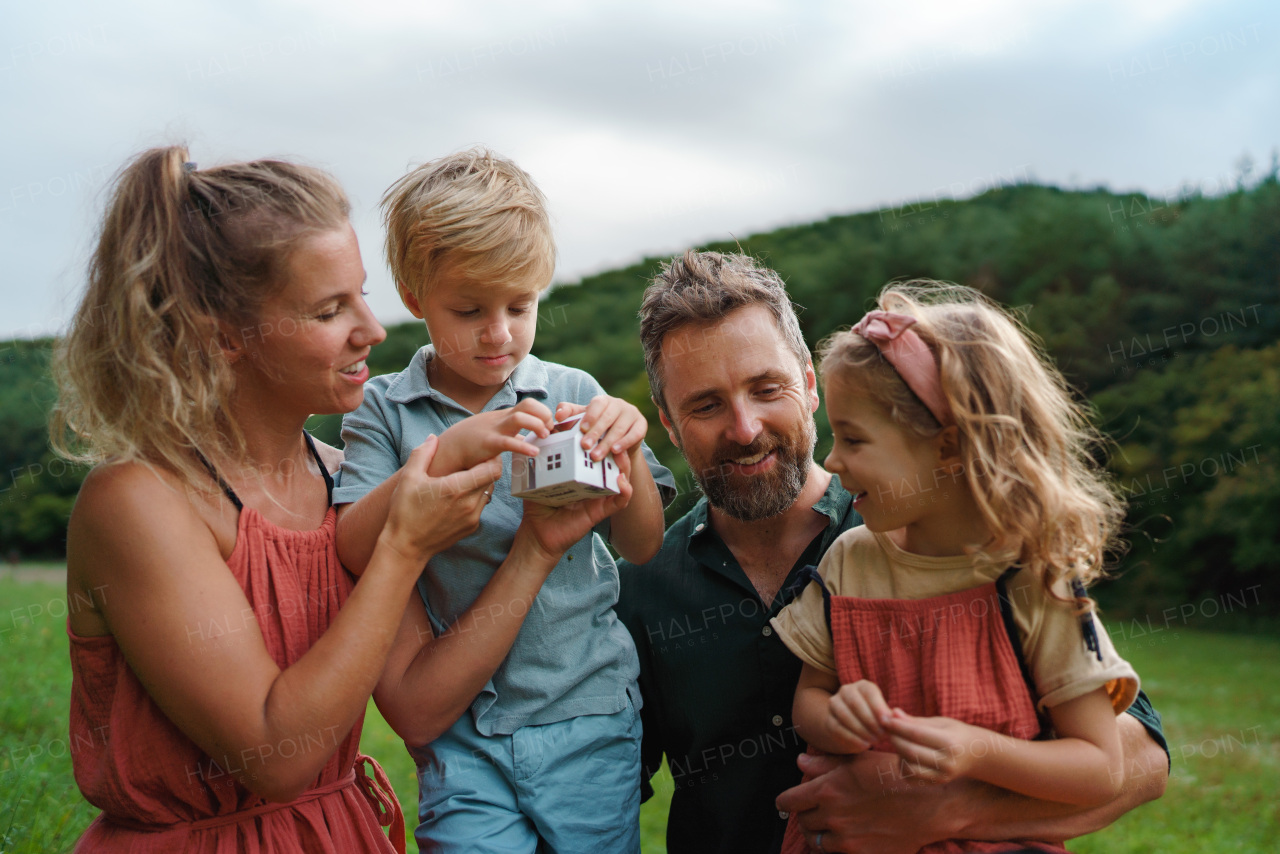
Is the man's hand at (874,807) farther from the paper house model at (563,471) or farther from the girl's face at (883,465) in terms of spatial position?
the paper house model at (563,471)

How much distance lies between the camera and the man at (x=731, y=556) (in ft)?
10.8

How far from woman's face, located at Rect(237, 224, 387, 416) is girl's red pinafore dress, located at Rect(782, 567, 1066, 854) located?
149cm

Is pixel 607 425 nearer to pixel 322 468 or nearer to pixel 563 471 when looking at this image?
pixel 563 471

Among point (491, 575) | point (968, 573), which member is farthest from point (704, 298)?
point (968, 573)

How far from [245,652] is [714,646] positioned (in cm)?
167

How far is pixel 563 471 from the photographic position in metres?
2.36

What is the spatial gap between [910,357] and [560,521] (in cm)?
106

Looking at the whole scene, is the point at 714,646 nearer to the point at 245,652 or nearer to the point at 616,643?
the point at 616,643

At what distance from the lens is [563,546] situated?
267 centimetres

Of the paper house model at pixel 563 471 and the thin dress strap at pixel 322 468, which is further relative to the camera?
the thin dress strap at pixel 322 468

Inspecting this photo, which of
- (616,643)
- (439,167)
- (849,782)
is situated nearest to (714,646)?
(616,643)

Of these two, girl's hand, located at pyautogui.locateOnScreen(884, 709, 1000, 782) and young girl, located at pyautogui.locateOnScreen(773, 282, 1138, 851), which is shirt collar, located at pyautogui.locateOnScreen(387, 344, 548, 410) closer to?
young girl, located at pyautogui.locateOnScreen(773, 282, 1138, 851)

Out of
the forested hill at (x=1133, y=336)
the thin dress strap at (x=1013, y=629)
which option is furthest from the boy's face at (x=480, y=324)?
the forested hill at (x=1133, y=336)

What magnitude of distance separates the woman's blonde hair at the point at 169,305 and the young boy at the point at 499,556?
45 cm
